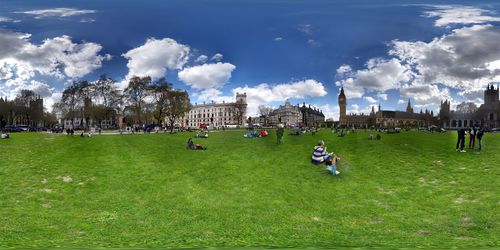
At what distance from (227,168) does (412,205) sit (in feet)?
16.0

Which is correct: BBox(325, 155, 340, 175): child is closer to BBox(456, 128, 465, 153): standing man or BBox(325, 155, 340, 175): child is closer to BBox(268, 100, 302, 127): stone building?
BBox(268, 100, 302, 127): stone building

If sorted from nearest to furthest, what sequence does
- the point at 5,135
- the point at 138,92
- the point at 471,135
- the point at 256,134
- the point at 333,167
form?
1. the point at 333,167
2. the point at 138,92
3. the point at 471,135
4. the point at 256,134
5. the point at 5,135

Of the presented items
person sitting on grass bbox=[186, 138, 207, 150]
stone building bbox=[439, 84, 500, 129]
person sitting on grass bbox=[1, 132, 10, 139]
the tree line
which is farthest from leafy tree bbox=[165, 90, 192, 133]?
person sitting on grass bbox=[1, 132, 10, 139]

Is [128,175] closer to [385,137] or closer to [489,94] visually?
[489,94]

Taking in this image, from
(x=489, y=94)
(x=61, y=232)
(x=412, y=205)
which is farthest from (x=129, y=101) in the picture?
(x=489, y=94)

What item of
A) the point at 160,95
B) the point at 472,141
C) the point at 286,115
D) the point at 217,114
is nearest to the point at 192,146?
the point at 160,95

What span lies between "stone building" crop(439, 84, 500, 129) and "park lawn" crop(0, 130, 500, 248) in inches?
43.3

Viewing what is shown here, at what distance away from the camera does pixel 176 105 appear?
12234mm

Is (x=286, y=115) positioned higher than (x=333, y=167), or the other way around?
(x=286, y=115)

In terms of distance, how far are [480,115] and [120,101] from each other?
9664 millimetres

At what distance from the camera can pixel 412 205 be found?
802 cm

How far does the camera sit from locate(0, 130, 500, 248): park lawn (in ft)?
20.7

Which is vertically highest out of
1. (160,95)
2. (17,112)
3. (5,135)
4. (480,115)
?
(160,95)

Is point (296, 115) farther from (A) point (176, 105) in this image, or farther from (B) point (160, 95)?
(B) point (160, 95)
